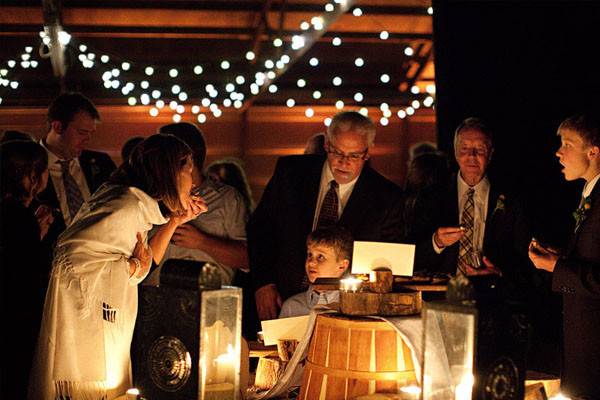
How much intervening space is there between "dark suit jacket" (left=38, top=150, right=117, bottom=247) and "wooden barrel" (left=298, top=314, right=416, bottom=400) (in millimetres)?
1842

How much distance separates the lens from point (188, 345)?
2.33 metres

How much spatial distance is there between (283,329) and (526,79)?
7.57ft

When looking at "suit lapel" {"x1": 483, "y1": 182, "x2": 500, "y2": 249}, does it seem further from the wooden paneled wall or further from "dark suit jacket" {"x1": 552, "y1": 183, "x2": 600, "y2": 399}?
the wooden paneled wall

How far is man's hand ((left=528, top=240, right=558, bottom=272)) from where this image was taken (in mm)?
3367

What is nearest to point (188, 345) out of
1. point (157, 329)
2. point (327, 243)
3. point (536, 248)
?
point (157, 329)

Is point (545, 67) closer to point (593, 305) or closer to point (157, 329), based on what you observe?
point (593, 305)

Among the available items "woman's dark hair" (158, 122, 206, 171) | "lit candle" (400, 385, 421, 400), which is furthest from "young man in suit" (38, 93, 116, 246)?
"lit candle" (400, 385, 421, 400)

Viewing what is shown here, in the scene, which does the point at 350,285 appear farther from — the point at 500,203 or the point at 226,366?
the point at 500,203

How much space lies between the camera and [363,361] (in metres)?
2.61

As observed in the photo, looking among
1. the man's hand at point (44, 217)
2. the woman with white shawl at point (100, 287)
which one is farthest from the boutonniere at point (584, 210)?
the man's hand at point (44, 217)

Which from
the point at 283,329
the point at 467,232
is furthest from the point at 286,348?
the point at 467,232

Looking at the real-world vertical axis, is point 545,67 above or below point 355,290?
above

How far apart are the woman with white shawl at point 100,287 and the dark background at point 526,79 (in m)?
2.27

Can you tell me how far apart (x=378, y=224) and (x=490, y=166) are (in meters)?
1.07
